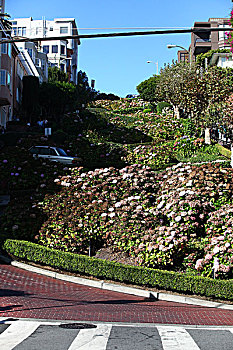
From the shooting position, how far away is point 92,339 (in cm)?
729

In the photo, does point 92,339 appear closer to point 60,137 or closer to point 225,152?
point 225,152

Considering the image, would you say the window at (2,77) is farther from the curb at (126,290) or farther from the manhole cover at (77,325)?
the manhole cover at (77,325)

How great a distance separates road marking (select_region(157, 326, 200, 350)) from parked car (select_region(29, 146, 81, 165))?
19025 millimetres

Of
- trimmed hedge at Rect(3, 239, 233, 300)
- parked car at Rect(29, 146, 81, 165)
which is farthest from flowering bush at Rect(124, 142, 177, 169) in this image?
trimmed hedge at Rect(3, 239, 233, 300)

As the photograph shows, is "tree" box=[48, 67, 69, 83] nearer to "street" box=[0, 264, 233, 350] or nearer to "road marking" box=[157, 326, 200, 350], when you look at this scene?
"street" box=[0, 264, 233, 350]

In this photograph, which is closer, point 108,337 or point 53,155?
point 108,337

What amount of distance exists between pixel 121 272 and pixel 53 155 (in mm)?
15440

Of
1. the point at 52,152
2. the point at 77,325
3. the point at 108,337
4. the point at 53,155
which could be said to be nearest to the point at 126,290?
the point at 77,325

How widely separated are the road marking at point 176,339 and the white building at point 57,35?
76751 millimetres

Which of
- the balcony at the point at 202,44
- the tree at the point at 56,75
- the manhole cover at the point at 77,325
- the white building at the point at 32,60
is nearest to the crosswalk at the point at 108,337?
the manhole cover at the point at 77,325

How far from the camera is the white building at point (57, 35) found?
3334 inches

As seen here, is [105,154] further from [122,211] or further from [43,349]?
[43,349]

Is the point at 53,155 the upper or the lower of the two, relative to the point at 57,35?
lower

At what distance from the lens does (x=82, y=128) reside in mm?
39500
